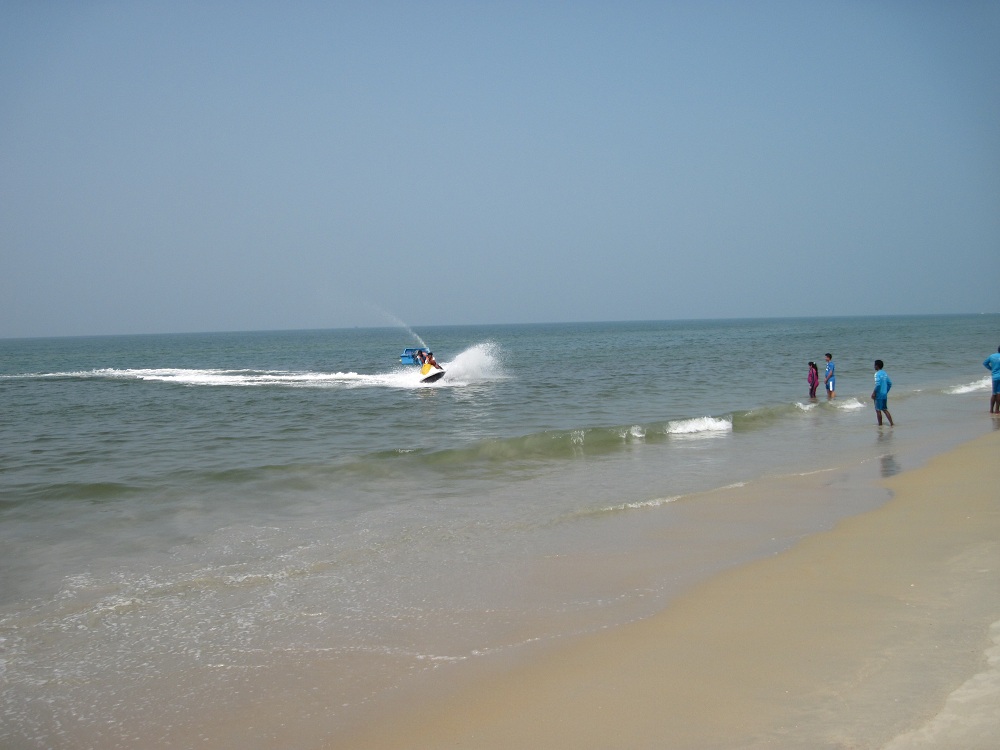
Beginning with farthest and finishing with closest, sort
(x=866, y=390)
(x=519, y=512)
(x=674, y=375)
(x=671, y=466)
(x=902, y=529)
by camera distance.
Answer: (x=674, y=375) < (x=866, y=390) < (x=671, y=466) < (x=519, y=512) < (x=902, y=529)

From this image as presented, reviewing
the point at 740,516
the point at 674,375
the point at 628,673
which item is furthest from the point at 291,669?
the point at 674,375

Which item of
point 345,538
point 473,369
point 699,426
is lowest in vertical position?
point 345,538

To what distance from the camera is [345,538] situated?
9.44m

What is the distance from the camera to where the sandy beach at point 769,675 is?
4.44 metres

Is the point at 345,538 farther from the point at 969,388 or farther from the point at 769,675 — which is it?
the point at 969,388

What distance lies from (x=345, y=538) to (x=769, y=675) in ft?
18.4

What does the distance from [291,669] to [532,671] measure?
178cm

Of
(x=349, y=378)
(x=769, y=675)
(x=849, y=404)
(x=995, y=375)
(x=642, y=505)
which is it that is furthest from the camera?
(x=349, y=378)

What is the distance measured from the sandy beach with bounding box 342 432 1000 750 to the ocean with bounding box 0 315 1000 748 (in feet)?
1.55

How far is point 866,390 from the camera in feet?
88.4

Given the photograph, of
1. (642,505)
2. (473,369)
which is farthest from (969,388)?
(473,369)

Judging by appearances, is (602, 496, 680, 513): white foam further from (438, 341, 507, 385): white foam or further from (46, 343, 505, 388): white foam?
(438, 341, 507, 385): white foam

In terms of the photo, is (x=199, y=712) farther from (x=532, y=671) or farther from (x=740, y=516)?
(x=740, y=516)

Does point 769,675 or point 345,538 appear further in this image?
point 345,538
